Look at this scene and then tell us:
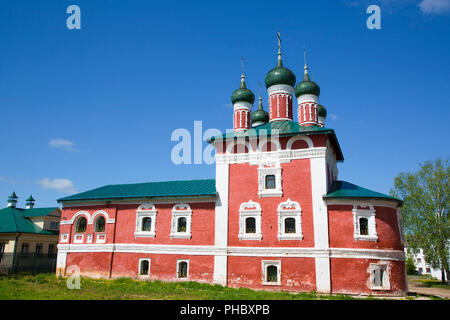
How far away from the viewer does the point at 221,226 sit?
57.5 ft

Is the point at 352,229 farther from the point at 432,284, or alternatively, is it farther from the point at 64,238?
the point at 432,284

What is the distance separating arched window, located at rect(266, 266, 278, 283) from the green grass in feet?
3.19

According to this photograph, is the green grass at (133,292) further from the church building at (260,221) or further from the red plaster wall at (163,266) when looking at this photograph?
the church building at (260,221)

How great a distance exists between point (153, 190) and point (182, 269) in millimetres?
4993

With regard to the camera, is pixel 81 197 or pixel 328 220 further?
pixel 81 197

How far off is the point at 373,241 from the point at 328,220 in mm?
2146

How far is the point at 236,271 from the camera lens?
16.8 m

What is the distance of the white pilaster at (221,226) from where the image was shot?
17.0 m

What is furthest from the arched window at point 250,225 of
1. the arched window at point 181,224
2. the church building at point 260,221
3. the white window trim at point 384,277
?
the white window trim at point 384,277

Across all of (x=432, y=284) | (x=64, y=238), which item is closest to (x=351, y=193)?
(x=64, y=238)

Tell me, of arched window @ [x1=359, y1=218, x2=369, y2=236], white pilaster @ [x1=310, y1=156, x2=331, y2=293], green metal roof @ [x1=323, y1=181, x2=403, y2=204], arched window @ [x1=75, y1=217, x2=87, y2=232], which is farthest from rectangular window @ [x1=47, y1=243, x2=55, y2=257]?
arched window @ [x1=359, y1=218, x2=369, y2=236]

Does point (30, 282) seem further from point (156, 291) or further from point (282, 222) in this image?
point (282, 222)

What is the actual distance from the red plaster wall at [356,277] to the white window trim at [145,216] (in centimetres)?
960
